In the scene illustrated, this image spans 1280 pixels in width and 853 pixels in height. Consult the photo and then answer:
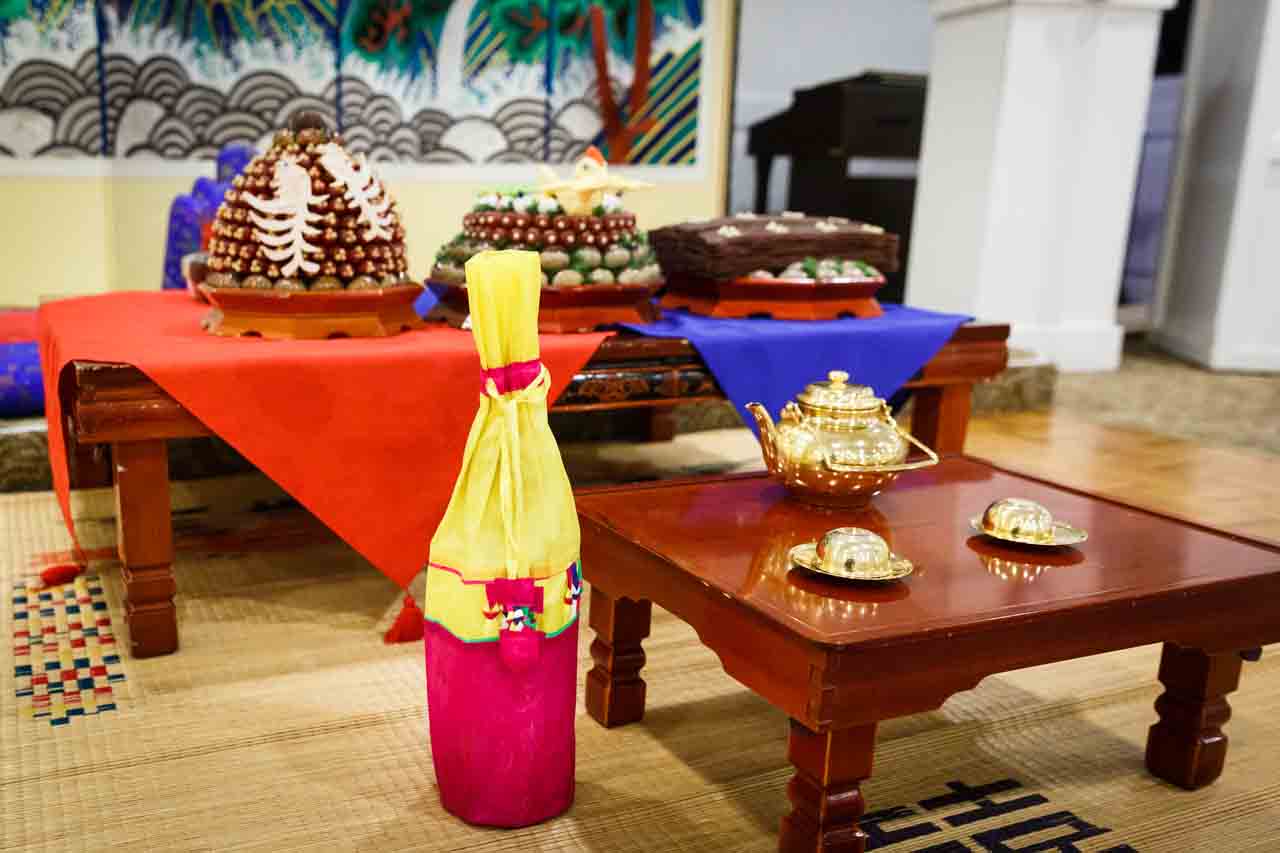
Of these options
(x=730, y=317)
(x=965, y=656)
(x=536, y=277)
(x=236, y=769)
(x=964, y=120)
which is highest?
(x=964, y=120)

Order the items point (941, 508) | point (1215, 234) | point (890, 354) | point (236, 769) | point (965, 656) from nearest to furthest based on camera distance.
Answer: point (965, 656), point (236, 769), point (941, 508), point (890, 354), point (1215, 234)

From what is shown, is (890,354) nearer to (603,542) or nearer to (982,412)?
(603,542)

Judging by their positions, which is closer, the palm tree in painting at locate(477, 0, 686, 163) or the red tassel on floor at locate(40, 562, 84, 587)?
the red tassel on floor at locate(40, 562, 84, 587)

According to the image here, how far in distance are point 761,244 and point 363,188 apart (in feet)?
3.06

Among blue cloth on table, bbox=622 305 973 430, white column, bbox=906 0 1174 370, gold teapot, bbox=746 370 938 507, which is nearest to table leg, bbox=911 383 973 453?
blue cloth on table, bbox=622 305 973 430

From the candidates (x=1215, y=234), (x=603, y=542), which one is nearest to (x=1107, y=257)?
(x=1215, y=234)

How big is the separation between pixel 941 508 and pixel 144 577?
1.28m

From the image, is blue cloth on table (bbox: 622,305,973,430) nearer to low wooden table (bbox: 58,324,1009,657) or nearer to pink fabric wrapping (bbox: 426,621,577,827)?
low wooden table (bbox: 58,324,1009,657)

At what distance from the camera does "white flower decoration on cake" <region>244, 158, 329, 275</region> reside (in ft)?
6.77

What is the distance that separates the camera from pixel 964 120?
4.86 m

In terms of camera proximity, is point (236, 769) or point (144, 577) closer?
point (236, 769)

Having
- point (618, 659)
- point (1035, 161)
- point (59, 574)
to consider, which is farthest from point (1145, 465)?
point (59, 574)

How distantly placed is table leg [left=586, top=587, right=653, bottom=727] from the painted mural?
305 cm

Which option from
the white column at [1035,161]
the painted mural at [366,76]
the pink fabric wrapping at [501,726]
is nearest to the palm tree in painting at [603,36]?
the painted mural at [366,76]
